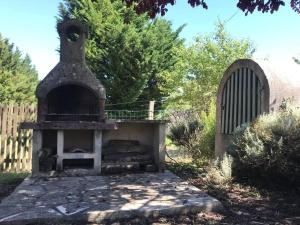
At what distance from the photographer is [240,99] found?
927 centimetres

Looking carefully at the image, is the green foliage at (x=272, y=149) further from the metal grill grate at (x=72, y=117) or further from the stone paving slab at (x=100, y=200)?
the metal grill grate at (x=72, y=117)

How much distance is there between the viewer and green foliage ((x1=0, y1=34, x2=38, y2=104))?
28.6 metres

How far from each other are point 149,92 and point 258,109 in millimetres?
13367

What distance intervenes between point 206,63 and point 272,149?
12.5 meters

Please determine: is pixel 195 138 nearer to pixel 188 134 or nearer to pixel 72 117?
pixel 188 134

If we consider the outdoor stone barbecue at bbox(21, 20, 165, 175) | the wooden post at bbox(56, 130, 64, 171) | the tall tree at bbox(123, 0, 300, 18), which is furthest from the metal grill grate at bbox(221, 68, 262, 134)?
the tall tree at bbox(123, 0, 300, 18)

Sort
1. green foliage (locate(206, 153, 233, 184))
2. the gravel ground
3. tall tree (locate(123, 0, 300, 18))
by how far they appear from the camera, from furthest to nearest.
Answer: green foliage (locate(206, 153, 233, 184))
the gravel ground
tall tree (locate(123, 0, 300, 18))

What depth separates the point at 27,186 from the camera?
21.3ft

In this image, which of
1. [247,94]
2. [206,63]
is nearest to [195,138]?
[247,94]

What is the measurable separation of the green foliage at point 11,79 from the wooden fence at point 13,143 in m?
17.6

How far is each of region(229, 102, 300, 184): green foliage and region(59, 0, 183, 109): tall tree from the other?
494 inches

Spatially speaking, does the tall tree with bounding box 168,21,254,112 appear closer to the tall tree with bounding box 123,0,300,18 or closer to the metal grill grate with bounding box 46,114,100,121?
the metal grill grate with bounding box 46,114,100,121

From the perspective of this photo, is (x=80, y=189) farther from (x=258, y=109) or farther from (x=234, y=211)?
(x=258, y=109)

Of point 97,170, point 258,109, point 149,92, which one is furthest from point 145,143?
point 149,92
